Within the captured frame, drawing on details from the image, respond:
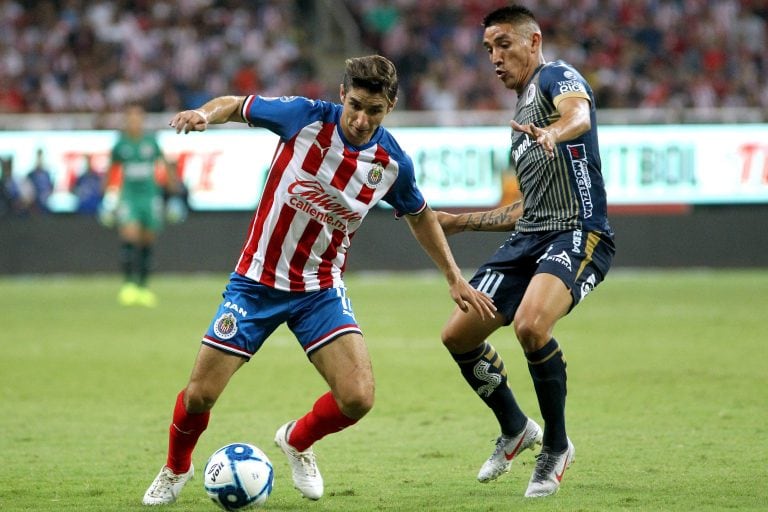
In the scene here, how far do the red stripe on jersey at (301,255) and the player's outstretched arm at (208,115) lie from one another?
58 centimetres

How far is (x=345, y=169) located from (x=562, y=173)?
1.11 meters

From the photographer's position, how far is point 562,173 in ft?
19.7

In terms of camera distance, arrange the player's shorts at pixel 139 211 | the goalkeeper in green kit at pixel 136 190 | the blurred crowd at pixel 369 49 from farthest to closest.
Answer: the blurred crowd at pixel 369 49 → the player's shorts at pixel 139 211 → the goalkeeper in green kit at pixel 136 190

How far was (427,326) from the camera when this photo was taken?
13.6 meters

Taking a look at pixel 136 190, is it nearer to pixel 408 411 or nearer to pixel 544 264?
pixel 408 411

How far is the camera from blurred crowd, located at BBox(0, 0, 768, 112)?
890 inches

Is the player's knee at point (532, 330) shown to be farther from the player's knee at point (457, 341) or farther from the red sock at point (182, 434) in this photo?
the red sock at point (182, 434)

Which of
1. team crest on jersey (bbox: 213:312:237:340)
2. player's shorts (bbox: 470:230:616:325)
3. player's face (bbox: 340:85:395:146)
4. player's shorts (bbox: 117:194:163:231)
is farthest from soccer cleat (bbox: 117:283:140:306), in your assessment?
player's face (bbox: 340:85:395:146)

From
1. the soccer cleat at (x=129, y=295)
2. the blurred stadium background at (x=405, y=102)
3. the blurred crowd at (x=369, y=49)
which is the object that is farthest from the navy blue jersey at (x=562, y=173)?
the blurred crowd at (x=369, y=49)

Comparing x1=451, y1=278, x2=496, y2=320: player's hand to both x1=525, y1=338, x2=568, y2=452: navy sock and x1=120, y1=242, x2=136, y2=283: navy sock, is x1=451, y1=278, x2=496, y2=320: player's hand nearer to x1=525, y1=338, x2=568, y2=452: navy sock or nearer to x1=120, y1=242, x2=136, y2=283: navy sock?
x1=525, y1=338, x2=568, y2=452: navy sock

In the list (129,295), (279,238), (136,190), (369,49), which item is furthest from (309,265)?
(369,49)

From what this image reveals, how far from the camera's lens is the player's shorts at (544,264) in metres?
5.81

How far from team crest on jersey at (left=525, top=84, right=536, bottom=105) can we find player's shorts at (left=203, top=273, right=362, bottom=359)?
140 centimetres

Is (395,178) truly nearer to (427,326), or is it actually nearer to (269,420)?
(269,420)
